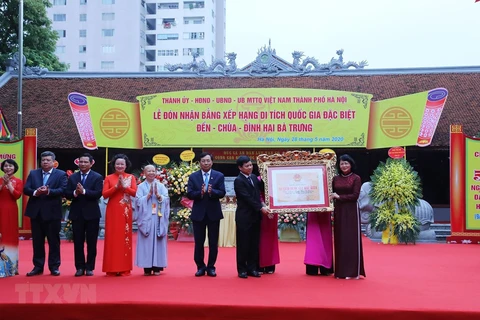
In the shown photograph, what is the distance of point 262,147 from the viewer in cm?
1445

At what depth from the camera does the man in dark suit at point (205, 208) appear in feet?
19.3

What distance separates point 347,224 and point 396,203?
16.8 ft

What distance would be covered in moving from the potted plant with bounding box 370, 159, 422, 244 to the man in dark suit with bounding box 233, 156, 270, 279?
525 cm

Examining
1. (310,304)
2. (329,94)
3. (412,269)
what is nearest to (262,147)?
(329,94)

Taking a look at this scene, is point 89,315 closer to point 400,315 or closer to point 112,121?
point 400,315

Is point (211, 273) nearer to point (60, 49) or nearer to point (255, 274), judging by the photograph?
point (255, 274)

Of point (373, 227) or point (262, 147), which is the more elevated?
point (262, 147)

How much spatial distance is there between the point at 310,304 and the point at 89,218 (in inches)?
104

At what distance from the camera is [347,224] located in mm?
5824

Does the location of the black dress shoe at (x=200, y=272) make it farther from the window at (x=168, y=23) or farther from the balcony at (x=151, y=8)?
the balcony at (x=151, y=8)

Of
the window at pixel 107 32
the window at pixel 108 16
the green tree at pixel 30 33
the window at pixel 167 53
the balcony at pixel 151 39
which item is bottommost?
the green tree at pixel 30 33

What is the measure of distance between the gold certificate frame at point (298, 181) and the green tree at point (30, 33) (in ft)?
49.2

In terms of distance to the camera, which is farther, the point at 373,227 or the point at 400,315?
the point at 373,227

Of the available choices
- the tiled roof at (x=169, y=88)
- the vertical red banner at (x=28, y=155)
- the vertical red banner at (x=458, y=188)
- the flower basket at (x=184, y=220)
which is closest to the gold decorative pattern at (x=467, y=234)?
the vertical red banner at (x=458, y=188)
